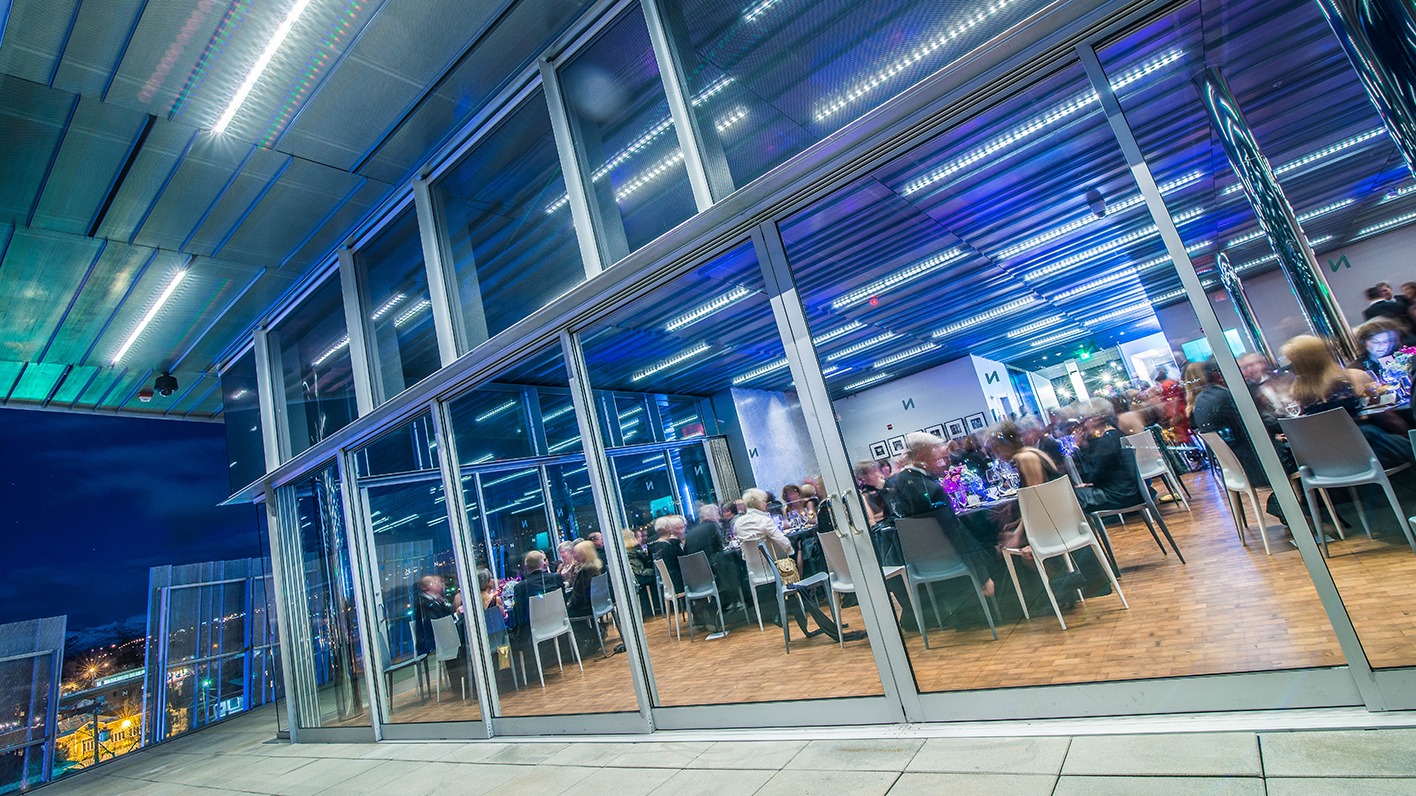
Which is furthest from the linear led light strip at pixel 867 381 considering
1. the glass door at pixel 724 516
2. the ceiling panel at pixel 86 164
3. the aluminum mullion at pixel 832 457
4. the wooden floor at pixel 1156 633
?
the ceiling panel at pixel 86 164

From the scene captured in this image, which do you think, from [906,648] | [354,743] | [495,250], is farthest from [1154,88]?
[354,743]

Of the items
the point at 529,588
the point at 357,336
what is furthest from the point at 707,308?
the point at 357,336

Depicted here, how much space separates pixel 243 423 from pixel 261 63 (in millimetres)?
5206

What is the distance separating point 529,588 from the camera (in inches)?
223

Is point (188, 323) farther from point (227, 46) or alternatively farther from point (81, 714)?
point (81, 714)

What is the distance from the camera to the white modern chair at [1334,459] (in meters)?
2.38

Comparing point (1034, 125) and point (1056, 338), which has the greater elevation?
point (1034, 125)

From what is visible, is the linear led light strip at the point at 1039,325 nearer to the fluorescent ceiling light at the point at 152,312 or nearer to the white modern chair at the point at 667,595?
the white modern chair at the point at 667,595

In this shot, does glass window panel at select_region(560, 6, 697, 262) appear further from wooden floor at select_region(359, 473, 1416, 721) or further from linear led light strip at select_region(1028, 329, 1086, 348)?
wooden floor at select_region(359, 473, 1416, 721)

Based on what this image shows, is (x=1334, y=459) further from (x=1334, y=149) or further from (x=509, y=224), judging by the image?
(x=509, y=224)

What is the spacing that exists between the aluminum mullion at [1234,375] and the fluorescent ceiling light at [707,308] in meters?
1.90

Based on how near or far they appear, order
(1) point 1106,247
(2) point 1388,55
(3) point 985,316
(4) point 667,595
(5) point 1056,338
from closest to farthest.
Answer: (2) point 1388,55, (5) point 1056,338, (1) point 1106,247, (3) point 985,316, (4) point 667,595

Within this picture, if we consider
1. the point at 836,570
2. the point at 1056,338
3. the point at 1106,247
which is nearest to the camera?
the point at 1056,338

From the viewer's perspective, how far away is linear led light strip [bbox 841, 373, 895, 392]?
3193mm
